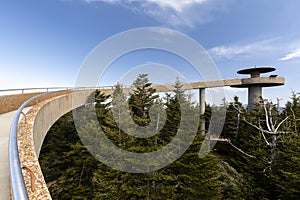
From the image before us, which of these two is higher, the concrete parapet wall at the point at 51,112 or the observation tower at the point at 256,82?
the observation tower at the point at 256,82

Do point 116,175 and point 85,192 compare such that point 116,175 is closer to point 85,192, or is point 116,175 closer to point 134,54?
point 85,192

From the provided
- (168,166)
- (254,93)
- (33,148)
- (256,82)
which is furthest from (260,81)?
(33,148)

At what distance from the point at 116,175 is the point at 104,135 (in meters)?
2.99

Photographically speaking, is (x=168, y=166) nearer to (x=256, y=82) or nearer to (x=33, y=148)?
(x=33, y=148)

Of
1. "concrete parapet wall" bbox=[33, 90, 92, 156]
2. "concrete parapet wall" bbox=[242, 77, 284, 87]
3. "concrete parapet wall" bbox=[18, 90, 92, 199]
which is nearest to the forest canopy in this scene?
"concrete parapet wall" bbox=[33, 90, 92, 156]

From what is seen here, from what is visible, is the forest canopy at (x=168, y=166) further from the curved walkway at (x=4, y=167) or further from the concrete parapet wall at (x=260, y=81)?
the curved walkway at (x=4, y=167)

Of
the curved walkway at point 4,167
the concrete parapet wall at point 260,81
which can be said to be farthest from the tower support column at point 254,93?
the curved walkway at point 4,167

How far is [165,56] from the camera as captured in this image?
13945 millimetres

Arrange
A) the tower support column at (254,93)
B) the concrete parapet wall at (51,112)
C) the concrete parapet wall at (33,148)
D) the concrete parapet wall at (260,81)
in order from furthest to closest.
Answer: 1. the tower support column at (254,93)
2. the concrete parapet wall at (260,81)
3. the concrete parapet wall at (51,112)
4. the concrete parapet wall at (33,148)

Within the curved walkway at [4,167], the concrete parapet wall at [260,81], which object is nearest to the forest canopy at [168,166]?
the concrete parapet wall at [260,81]

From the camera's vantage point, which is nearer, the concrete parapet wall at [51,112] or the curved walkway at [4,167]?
the curved walkway at [4,167]

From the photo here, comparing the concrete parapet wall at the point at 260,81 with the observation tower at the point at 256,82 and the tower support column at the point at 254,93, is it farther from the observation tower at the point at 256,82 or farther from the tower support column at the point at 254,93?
the tower support column at the point at 254,93

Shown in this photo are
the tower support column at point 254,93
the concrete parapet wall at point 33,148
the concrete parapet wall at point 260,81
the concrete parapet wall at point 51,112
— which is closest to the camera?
the concrete parapet wall at point 33,148

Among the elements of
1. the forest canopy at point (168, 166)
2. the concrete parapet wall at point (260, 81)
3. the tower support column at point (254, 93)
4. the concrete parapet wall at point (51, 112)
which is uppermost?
the concrete parapet wall at point (260, 81)
